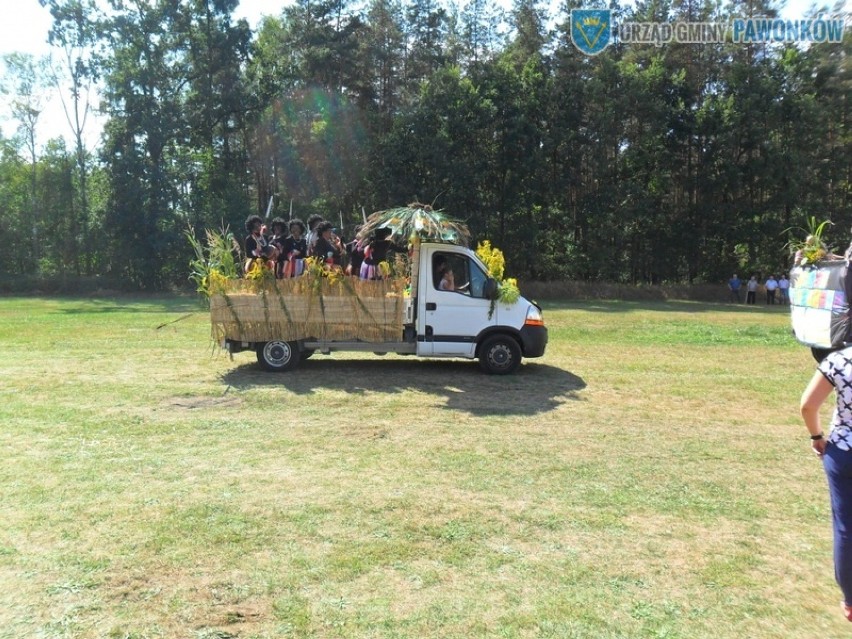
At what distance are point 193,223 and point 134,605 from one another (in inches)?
1511

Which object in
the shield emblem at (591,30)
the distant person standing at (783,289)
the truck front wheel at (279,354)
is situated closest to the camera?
the truck front wheel at (279,354)

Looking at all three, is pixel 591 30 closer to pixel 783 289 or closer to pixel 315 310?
pixel 783 289

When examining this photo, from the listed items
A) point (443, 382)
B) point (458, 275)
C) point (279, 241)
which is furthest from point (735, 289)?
point (279, 241)

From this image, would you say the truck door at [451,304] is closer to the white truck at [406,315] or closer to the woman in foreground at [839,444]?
the white truck at [406,315]

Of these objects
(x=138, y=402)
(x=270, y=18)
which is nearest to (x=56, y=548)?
(x=138, y=402)

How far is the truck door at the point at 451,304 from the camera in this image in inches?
433

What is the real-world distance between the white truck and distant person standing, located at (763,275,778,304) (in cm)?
2570

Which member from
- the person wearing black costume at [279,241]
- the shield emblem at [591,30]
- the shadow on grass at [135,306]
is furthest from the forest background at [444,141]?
the person wearing black costume at [279,241]

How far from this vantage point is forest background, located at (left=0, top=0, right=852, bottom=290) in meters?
35.0

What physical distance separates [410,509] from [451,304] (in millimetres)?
5918

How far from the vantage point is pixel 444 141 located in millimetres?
34594

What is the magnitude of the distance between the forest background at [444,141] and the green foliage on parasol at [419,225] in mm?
24295

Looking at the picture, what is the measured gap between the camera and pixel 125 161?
38.9 metres

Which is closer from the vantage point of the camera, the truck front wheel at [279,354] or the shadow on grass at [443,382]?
the shadow on grass at [443,382]
